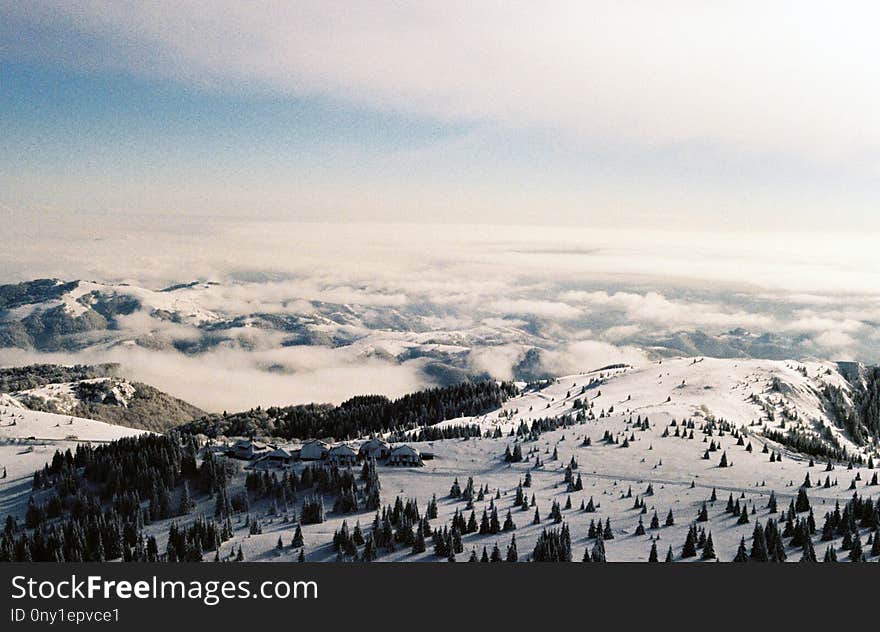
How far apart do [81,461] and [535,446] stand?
116347 millimetres

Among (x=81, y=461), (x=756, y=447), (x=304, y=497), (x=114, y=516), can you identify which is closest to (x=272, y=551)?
(x=304, y=497)

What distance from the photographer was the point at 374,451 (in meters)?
166

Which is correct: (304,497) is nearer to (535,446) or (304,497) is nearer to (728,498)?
(535,446)

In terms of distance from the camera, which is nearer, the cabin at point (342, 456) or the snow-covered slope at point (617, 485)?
the snow-covered slope at point (617, 485)

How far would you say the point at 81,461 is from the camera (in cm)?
18362

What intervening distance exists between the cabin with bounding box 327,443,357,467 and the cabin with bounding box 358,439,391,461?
7.87ft

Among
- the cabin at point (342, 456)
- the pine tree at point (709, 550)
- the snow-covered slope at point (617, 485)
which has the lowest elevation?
the snow-covered slope at point (617, 485)

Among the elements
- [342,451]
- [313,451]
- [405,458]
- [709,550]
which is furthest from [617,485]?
[313,451]

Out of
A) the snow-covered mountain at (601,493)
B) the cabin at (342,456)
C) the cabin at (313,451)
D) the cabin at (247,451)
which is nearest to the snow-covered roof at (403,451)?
the snow-covered mountain at (601,493)

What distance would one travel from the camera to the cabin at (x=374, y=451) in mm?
164875

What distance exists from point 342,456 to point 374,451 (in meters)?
7.71

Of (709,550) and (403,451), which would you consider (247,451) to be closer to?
(403,451)

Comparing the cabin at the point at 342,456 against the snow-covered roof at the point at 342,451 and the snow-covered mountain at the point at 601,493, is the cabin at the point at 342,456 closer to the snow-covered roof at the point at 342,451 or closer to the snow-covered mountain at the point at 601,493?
the snow-covered roof at the point at 342,451

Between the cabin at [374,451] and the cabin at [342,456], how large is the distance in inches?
94.5
